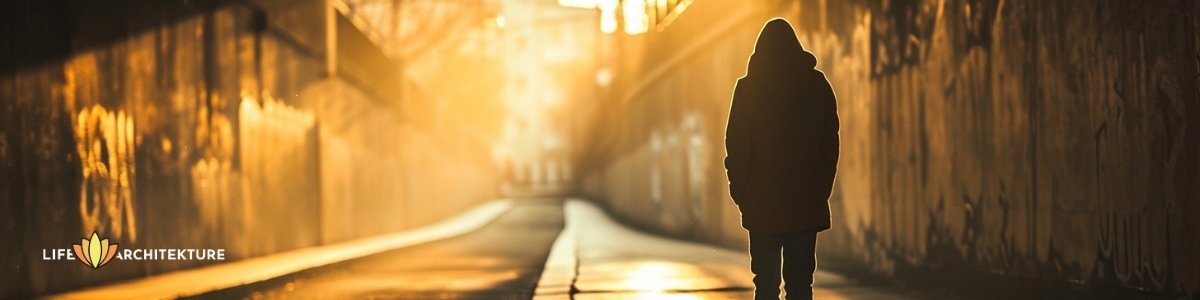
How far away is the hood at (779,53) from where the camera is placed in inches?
256

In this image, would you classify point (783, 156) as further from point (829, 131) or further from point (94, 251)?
point (94, 251)

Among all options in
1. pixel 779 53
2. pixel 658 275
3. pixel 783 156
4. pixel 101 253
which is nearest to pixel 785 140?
pixel 783 156

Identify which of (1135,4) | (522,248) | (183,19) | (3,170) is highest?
(183,19)

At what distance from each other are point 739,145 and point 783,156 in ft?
0.84

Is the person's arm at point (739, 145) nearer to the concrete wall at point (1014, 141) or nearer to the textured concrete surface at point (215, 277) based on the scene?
the concrete wall at point (1014, 141)

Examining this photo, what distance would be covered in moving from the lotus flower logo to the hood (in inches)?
243

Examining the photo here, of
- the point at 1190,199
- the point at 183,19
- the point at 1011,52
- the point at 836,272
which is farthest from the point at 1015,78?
the point at 183,19

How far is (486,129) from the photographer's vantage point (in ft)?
264

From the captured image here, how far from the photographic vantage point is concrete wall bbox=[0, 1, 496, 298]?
9.74 metres

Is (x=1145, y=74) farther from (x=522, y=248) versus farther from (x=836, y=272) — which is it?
(x=522, y=248)

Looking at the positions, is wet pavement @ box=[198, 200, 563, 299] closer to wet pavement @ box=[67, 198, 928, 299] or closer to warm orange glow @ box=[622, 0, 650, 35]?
wet pavement @ box=[67, 198, 928, 299]

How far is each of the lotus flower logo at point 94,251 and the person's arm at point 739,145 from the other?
591cm

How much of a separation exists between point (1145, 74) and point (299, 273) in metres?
8.12

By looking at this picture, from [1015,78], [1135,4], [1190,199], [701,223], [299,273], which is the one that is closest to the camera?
[1190,199]
